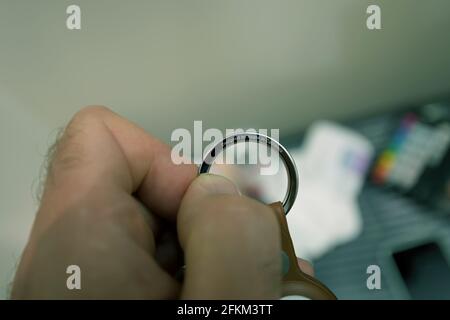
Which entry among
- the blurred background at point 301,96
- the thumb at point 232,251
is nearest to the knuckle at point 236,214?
the thumb at point 232,251

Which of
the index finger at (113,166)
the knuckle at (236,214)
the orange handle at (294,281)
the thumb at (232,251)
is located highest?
the index finger at (113,166)

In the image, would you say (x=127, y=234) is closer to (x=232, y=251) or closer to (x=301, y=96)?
Result: (x=232, y=251)

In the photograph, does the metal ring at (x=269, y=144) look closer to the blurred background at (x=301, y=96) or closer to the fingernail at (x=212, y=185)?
the fingernail at (x=212, y=185)

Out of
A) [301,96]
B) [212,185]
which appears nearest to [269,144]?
[212,185]

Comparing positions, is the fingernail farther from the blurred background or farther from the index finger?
the blurred background

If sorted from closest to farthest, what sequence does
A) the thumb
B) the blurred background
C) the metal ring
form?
the thumb → the metal ring → the blurred background

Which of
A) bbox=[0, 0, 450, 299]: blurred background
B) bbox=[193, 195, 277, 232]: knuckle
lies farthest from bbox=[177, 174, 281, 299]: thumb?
bbox=[0, 0, 450, 299]: blurred background
